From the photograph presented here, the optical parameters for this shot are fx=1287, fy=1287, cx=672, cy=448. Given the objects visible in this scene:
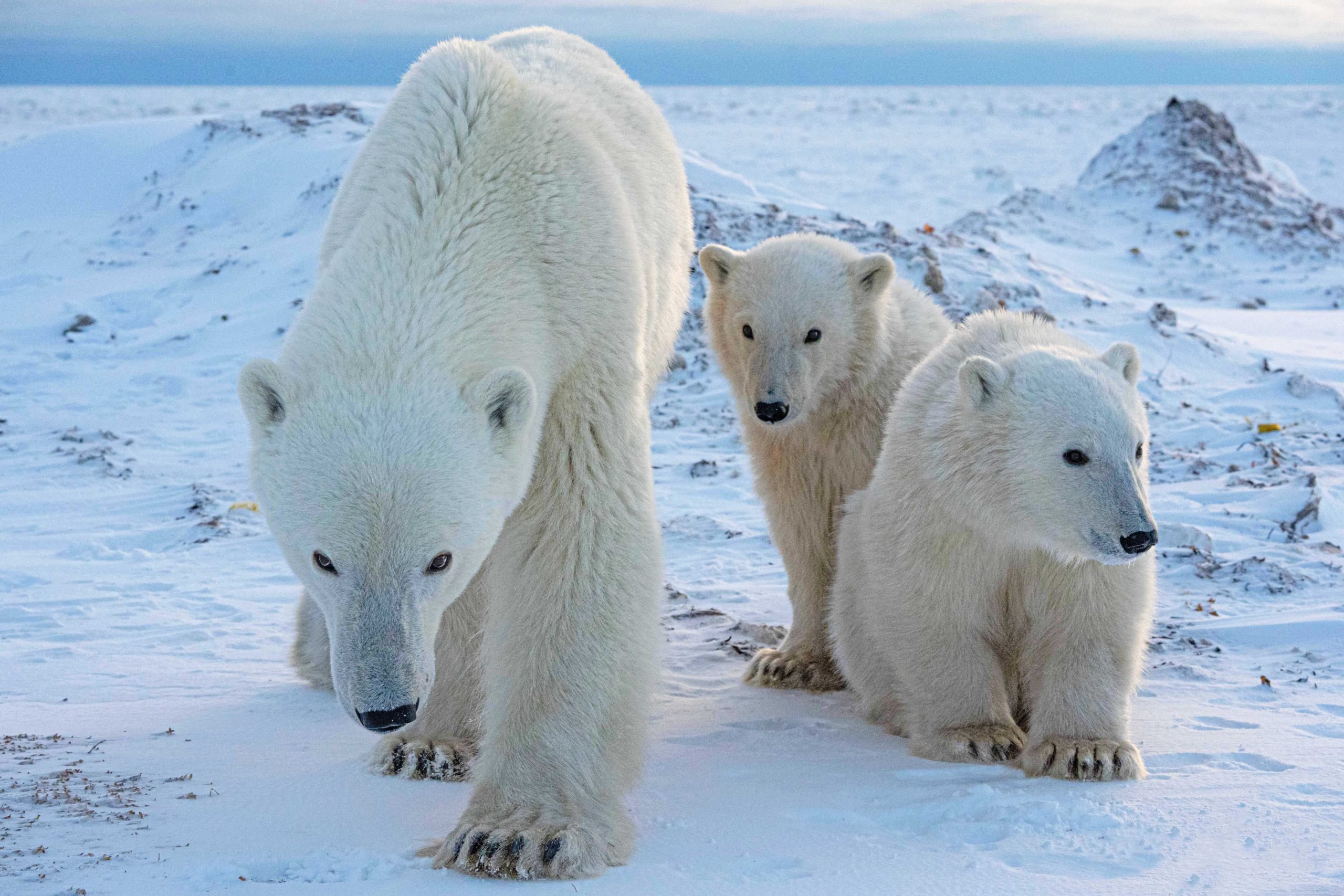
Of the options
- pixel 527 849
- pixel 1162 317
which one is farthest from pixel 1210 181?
pixel 527 849

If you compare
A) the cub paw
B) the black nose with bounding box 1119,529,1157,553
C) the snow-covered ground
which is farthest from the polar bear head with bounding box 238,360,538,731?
the cub paw

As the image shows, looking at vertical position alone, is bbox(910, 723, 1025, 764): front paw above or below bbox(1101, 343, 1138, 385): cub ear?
below

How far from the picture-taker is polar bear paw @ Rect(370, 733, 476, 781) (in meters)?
3.41

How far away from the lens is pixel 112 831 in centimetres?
291

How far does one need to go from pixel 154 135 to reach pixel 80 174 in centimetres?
89

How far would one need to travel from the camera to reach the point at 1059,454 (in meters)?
3.38

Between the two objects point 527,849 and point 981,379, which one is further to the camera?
point 981,379

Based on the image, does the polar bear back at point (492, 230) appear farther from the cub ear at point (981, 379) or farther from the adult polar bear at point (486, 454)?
the cub ear at point (981, 379)

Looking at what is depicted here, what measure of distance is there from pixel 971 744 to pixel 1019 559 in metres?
0.53

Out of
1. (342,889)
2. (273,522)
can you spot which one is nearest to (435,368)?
(273,522)

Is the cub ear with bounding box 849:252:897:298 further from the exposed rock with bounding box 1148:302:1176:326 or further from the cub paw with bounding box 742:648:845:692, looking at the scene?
the exposed rock with bounding box 1148:302:1176:326

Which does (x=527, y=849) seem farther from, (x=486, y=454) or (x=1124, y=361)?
A: (x=1124, y=361)

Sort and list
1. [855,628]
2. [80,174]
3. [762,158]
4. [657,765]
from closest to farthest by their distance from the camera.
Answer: [657,765] → [855,628] → [80,174] → [762,158]

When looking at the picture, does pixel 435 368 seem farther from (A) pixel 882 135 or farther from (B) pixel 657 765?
(A) pixel 882 135
